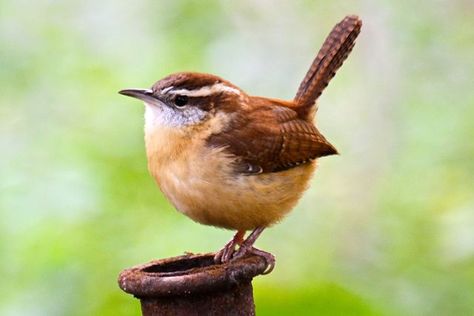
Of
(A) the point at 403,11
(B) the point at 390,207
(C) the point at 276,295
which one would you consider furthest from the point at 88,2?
(C) the point at 276,295

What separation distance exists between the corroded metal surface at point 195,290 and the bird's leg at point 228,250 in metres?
0.30

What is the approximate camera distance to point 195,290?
2.90 meters

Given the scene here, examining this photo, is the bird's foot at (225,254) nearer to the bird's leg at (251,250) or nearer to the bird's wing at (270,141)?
the bird's leg at (251,250)

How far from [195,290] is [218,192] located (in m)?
1.13

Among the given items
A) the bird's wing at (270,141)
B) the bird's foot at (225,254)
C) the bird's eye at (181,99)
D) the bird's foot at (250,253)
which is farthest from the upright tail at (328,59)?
the bird's foot at (225,254)

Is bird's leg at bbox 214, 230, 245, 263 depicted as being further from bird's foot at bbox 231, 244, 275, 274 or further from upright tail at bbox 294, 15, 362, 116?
upright tail at bbox 294, 15, 362, 116

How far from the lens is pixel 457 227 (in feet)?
15.9

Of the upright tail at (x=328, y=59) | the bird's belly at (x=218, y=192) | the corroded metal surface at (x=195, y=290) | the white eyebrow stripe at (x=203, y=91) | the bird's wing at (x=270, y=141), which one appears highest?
the upright tail at (x=328, y=59)

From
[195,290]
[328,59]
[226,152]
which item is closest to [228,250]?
[226,152]

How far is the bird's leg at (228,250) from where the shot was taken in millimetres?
3459

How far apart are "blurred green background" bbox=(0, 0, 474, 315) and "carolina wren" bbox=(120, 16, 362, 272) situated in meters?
0.31

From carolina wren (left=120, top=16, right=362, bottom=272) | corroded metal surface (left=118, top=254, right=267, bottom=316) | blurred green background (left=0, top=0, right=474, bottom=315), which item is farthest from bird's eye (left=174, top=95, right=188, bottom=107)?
corroded metal surface (left=118, top=254, right=267, bottom=316)

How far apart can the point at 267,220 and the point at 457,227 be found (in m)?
1.07

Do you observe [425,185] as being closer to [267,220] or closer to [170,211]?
[170,211]
